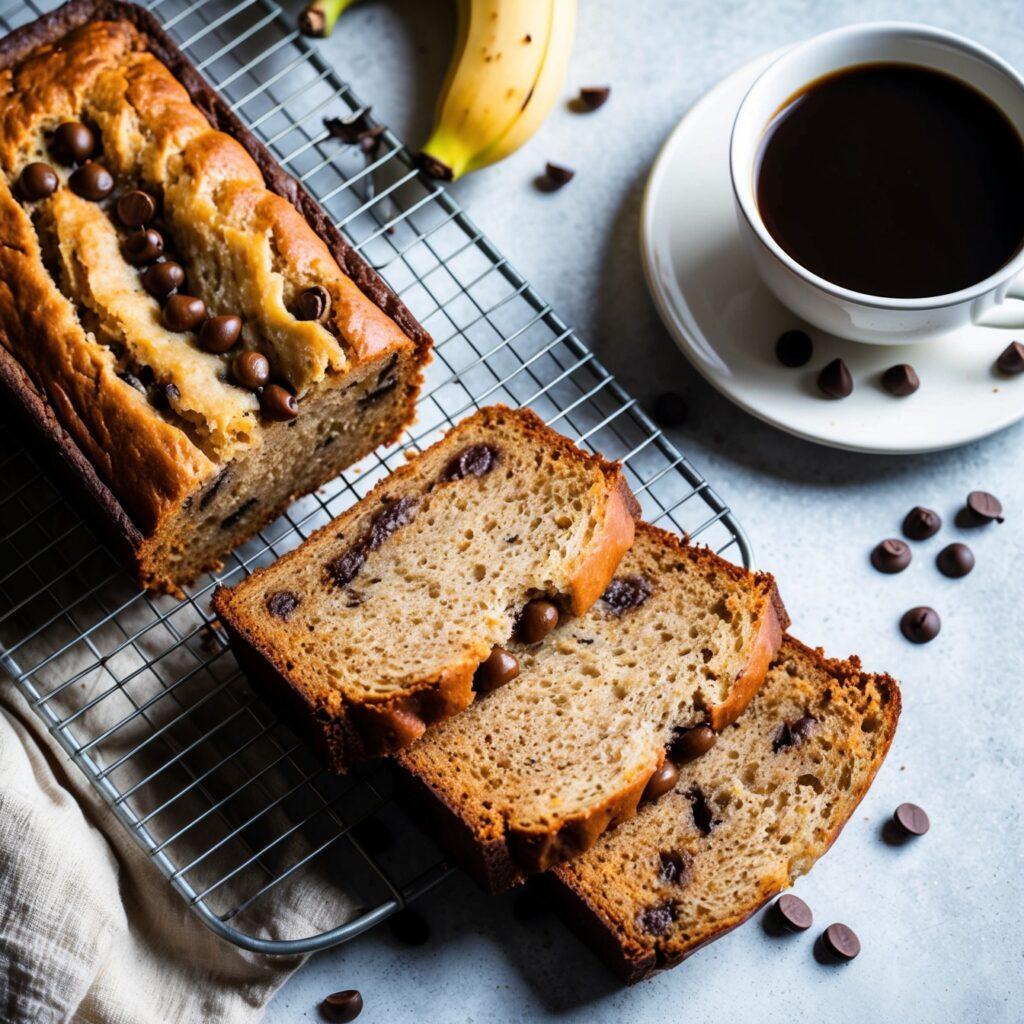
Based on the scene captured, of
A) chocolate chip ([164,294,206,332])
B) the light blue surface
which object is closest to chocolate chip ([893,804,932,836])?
the light blue surface

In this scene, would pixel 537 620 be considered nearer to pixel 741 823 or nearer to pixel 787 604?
pixel 741 823

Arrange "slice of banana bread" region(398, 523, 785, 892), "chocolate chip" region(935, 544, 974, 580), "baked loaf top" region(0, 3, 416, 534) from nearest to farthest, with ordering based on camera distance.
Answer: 1. "slice of banana bread" region(398, 523, 785, 892)
2. "baked loaf top" region(0, 3, 416, 534)
3. "chocolate chip" region(935, 544, 974, 580)

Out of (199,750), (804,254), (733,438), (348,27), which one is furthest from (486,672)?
(348,27)

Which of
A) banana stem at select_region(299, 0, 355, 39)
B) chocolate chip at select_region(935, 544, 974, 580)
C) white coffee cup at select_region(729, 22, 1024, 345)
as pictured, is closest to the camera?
white coffee cup at select_region(729, 22, 1024, 345)

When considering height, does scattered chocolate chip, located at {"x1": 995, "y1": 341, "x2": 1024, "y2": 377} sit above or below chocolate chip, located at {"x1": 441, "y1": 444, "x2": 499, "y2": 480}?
below

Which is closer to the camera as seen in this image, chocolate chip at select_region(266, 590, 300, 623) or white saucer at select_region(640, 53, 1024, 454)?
chocolate chip at select_region(266, 590, 300, 623)

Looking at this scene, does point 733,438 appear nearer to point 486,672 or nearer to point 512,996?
point 486,672

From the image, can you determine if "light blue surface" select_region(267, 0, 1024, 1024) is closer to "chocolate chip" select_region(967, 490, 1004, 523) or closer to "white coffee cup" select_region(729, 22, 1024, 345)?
"chocolate chip" select_region(967, 490, 1004, 523)

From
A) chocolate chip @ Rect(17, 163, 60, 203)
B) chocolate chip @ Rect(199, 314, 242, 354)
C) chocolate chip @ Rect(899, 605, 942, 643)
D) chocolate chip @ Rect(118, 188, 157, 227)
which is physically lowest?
chocolate chip @ Rect(899, 605, 942, 643)
